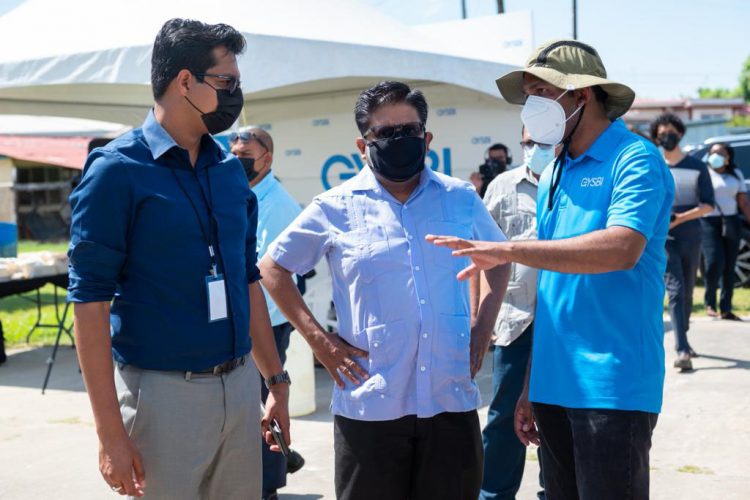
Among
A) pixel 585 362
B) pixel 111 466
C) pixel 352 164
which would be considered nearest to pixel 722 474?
pixel 585 362

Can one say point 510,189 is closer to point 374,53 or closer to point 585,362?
point 585,362

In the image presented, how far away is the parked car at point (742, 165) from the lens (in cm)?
1223

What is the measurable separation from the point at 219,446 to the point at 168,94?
3.50 ft

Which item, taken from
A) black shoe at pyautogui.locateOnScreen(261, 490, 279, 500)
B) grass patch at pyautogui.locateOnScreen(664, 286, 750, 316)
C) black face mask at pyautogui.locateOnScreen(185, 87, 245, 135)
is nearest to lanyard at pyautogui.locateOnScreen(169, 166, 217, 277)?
black face mask at pyautogui.locateOnScreen(185, 87, 245, 135)

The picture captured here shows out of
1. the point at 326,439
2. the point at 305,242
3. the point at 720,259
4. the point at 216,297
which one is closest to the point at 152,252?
the point at 216,297

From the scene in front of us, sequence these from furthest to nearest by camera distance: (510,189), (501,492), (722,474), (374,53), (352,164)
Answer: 1. (352,164)
2. (374,53)
3. (722,474)
4. (510,189)
5. (501,492)

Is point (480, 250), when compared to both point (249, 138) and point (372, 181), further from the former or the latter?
point (249, 138)

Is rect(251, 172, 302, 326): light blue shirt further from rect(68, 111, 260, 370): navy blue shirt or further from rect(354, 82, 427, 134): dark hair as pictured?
rect(68, 111, 260, 370): navy blue shirt

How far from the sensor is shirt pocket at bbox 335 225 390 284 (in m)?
2.90

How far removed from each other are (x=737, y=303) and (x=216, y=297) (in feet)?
33.0

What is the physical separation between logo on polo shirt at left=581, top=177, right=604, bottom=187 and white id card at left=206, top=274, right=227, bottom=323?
3.66 feet

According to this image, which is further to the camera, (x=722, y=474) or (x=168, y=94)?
(x=722, y=474)

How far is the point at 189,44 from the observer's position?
2.57 meters

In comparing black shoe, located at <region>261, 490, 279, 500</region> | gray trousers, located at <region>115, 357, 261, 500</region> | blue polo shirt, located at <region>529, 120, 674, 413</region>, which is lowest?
black shoe, located at <region>261, 490, 279, 500</region>
